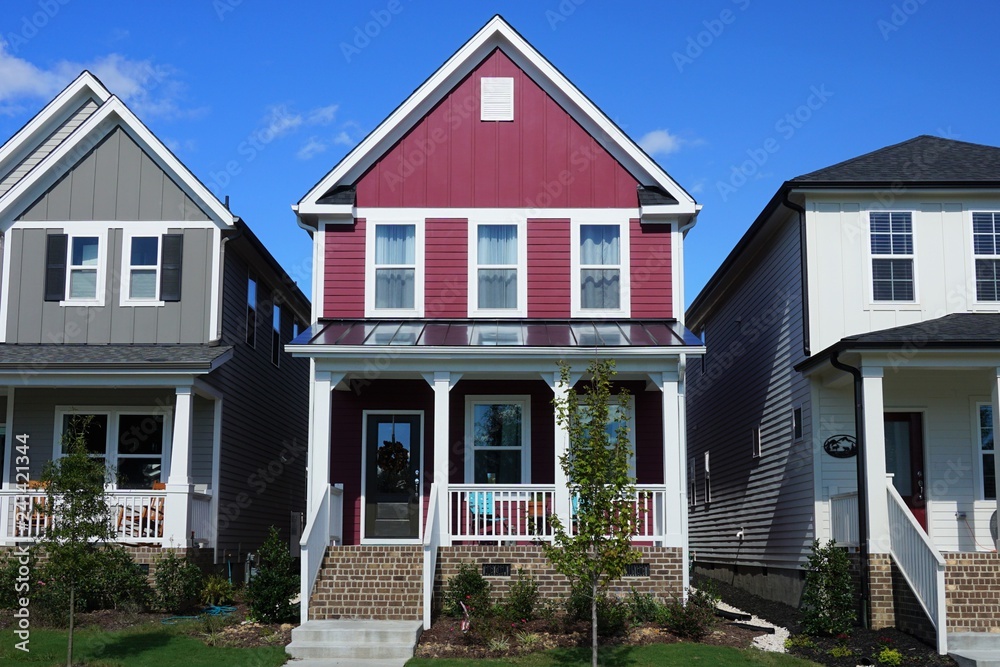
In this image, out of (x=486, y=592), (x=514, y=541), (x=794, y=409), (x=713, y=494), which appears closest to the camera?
(x=486, y=592)

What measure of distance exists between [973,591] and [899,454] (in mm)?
3465

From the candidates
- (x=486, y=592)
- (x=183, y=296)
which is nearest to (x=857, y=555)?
(x=486, y=592)

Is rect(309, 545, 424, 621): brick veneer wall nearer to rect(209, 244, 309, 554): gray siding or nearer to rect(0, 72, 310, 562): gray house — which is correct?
rect(0, 72, 310, 562): gray house

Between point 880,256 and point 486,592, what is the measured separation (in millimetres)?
8400

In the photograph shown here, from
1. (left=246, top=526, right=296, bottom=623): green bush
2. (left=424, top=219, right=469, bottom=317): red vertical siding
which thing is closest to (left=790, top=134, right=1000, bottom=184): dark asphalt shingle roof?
(left=424, top=219, right=469, bottom=317): red vertical siding

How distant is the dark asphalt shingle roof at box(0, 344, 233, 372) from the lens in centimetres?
1730

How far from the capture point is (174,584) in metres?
16.5

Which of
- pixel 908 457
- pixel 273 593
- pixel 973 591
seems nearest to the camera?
pixel 973 591

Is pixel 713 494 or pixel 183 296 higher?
pixel 183 296

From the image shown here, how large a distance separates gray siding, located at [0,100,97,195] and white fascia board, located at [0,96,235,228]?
102 inches

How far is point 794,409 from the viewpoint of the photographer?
18.3 metres

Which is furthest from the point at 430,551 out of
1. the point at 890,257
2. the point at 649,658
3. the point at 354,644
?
the point at 890,257

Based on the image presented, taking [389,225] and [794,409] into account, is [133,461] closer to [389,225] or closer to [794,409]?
[389,225]

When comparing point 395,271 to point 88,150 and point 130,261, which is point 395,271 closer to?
point 130,261
